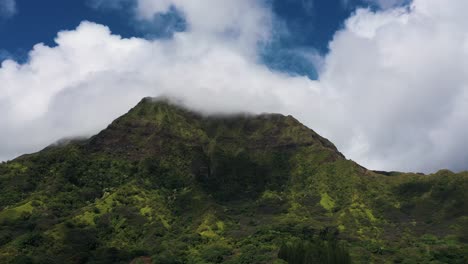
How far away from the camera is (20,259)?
199500 millimetres

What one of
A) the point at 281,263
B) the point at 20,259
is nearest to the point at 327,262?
the point at 281,263

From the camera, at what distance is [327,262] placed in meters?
200

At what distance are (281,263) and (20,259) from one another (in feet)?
327

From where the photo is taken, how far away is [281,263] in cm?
19812

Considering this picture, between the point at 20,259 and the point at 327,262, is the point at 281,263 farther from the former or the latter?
the point at 20,259

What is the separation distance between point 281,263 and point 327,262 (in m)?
17.8

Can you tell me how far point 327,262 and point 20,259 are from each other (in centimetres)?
11733
